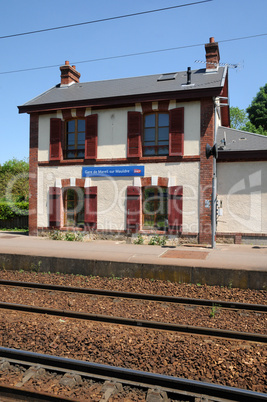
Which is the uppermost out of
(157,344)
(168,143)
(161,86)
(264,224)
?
(161,86)

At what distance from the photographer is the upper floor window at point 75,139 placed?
16341 mm

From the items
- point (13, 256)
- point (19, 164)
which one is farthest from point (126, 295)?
point (19, 164)

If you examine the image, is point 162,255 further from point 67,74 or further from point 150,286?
point 67,74

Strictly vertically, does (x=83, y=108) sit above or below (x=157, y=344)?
above

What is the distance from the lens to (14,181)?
38438 mm

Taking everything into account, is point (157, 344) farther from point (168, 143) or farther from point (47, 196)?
point (47, 196)


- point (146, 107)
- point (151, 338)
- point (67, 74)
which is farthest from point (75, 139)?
point (151, 338)

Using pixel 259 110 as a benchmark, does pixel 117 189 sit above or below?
below

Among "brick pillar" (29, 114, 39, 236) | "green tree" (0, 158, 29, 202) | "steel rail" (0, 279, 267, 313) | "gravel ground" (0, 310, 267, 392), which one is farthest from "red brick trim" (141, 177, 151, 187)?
"green tree" (0, 158, 29, 202)

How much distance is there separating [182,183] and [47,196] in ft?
21.7

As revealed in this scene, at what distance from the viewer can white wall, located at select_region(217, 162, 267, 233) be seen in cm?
1423

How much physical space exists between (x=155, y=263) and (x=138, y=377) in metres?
5.27

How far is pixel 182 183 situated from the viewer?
14.6 meters

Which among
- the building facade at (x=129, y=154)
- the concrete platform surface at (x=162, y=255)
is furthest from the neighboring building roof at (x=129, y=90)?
the concrete platform surface at (x=162, y=255)
